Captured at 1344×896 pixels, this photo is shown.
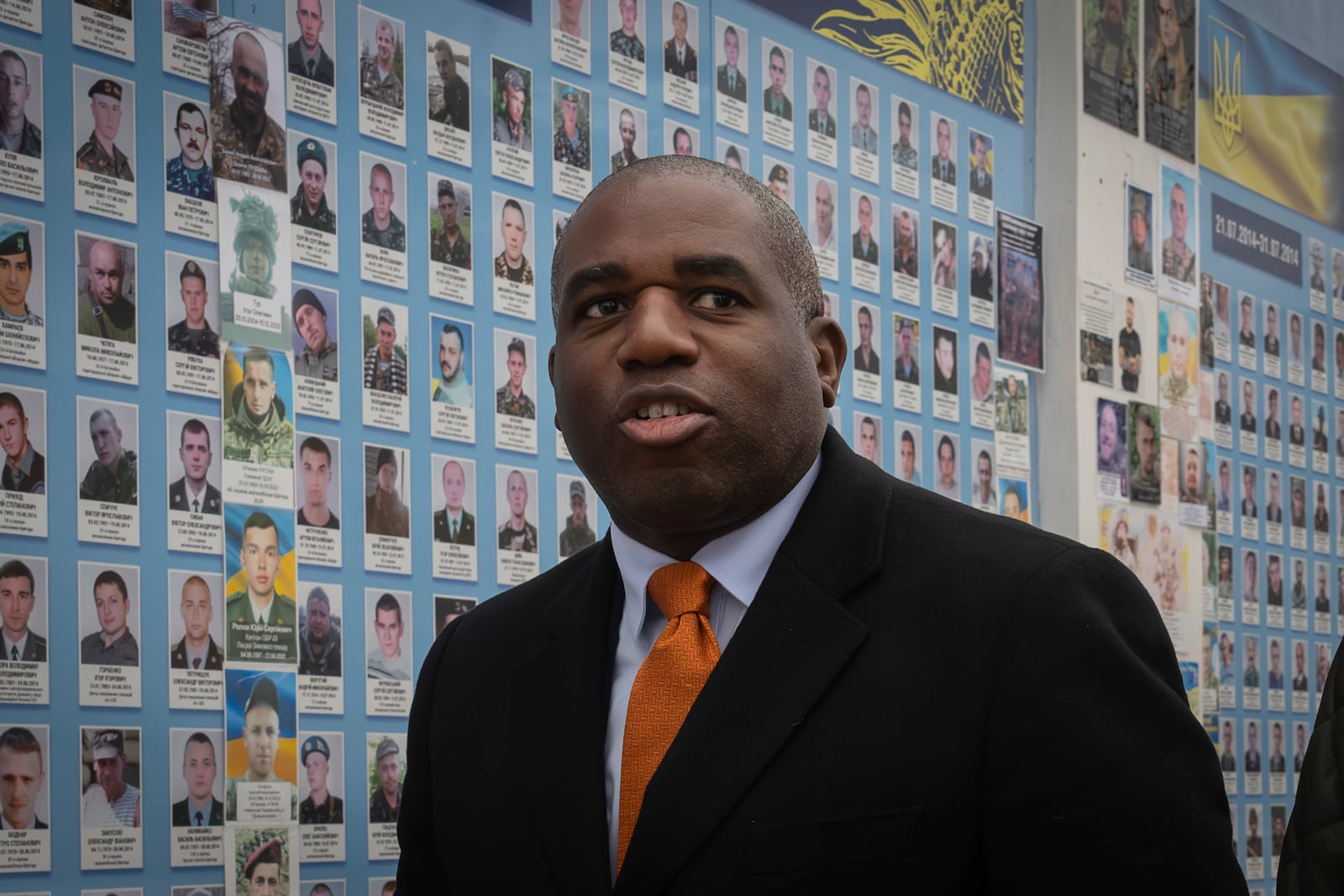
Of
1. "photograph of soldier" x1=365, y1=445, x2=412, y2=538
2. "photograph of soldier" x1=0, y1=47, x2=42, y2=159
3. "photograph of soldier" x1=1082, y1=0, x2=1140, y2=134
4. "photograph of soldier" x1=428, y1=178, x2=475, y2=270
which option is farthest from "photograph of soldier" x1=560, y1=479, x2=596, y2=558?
"photograph of soldier" x1=1082, y1=0, x2=1140, y2=134

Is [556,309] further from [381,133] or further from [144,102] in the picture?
[381,133]

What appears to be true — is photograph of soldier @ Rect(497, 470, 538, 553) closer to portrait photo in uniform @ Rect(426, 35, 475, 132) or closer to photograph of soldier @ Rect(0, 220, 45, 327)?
portrait photo in uniform @ Rect(426, 35, 475, 132)

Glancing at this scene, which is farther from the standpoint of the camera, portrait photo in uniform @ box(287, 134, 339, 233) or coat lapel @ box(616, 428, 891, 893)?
portrait photo in uniform @ box(287, 134, 339, 233)

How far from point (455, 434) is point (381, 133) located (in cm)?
56

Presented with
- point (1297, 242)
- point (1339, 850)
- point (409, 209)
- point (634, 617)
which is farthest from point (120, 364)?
point (1297, 242)

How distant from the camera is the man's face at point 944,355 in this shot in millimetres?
4344

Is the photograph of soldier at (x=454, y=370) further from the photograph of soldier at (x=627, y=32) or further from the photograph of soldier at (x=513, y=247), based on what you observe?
the photograph of soldier at (x=627, y=32)

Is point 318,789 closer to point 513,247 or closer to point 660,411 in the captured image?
point 513,247

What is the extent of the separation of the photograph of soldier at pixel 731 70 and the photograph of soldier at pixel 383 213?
0.94m

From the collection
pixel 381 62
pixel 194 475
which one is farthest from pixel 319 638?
pixel 381 62

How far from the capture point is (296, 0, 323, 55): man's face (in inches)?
119

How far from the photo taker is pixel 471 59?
3.32 meters

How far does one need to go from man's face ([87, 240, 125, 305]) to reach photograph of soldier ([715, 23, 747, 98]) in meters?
1.55

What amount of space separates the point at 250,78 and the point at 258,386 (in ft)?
1.69
